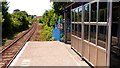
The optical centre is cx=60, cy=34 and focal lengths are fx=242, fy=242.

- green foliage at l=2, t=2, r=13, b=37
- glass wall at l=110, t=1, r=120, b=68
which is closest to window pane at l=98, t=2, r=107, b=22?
glass wall at l=110, t=1, r=120, b=68

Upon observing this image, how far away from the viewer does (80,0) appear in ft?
38.8

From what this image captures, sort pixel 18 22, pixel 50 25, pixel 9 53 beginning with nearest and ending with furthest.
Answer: pixel 9 53, pixel 50 25, pixel 18 22

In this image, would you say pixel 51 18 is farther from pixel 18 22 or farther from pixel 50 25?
pixel 18 22

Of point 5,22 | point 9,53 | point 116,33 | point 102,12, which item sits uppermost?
point 102,12

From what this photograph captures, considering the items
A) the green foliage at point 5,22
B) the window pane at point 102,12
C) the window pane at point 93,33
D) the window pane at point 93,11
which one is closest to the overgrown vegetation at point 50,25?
the green foliage at point 5,22

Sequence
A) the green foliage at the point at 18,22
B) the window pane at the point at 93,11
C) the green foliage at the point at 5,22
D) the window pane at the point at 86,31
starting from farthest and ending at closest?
1. the green foliage at the point at 18,22
2. the green foliage at the point at 5,22
3. the window pane at the point at 86,31
4. the window pane at the point at 93,11

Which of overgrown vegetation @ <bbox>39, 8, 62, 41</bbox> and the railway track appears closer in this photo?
the railway track

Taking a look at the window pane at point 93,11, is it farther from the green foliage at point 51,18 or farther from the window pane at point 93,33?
the green foliage at point 51,18

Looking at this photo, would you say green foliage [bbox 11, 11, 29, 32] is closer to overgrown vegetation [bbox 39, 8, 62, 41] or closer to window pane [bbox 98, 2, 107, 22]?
overgrown vegetation [bbox 39, 8, 62, 41]

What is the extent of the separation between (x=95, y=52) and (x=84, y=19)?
9.03 feet

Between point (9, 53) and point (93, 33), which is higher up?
point (93, 33)

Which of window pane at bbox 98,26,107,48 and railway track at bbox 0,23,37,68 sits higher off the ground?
window pane at bbox 98,26,107,48

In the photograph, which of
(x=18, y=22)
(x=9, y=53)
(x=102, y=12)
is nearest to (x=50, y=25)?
(x=18, y=22)

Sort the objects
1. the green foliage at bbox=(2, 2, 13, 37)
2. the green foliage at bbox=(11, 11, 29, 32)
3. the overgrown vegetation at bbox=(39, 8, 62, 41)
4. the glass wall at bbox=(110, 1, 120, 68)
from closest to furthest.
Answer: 1. the glass wall at bbox=(110, 1, 120, 68)
2. the overgrown vegetation at bbox=(39, 8, 62, 41)
3. the green foliage at bbox=(2, 2, 13, 37)
4. the green foliage at bbox=(11, 11, 29, 32)
